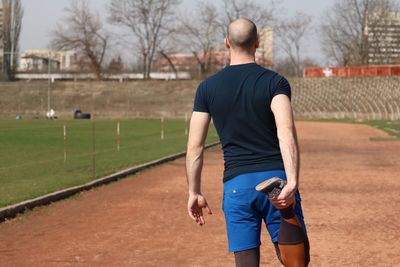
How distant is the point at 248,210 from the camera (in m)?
4.55

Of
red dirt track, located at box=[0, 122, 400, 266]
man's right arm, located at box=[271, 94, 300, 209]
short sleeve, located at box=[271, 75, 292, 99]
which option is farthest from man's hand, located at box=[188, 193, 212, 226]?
red dirt track, located at box=[0, 122, 400, 266]

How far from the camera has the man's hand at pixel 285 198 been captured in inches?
167

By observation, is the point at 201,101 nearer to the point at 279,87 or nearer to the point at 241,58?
the point at 241,58

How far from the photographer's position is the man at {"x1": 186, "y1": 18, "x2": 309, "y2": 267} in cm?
445

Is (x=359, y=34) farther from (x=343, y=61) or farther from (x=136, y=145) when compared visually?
(x=136, y=145)

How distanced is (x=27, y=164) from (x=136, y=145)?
36.0ft

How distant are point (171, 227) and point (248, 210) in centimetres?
644

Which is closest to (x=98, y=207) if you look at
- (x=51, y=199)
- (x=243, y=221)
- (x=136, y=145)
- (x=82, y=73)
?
(x=51, y=199)

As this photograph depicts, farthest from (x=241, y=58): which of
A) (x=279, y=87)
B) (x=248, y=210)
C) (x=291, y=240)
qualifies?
(x=291, y=240)

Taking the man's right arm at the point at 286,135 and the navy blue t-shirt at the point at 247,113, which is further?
the navy blue t-shirt at the point at 247,113

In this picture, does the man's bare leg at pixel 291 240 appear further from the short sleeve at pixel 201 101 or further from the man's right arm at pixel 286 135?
the short sleeve at pixel 201 101

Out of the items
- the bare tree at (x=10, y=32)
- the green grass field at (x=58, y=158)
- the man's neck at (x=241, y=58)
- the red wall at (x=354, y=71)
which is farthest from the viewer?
the bare tree at (x=10, y=32)

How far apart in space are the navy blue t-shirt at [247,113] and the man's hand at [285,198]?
273 millimetres

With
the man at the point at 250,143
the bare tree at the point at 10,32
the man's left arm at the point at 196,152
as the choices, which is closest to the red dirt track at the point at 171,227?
the man's left arm at the point at 196,152
